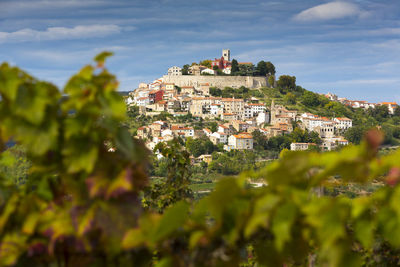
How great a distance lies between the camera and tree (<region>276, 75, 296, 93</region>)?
210ft

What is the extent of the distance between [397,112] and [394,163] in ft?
237

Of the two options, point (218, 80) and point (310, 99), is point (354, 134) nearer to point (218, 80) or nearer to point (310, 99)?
point (310, 99)

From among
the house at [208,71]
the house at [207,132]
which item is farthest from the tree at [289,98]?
the house at [207,132]

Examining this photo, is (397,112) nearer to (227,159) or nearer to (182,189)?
(227,159)

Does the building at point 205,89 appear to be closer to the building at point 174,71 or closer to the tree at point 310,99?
the building at point 174,71

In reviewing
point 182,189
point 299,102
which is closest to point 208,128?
point 299,102

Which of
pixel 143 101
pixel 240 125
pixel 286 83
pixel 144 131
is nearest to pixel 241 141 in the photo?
pixel 240 125

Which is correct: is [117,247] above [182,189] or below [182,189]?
above

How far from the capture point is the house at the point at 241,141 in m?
45.9

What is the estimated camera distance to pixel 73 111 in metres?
0.70

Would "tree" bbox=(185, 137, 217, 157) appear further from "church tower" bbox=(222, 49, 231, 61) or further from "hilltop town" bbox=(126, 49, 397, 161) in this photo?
"church tower" bbox=(222, 49, 231, 61)

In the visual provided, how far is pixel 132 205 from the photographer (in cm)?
69

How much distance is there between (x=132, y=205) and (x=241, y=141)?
149 feet

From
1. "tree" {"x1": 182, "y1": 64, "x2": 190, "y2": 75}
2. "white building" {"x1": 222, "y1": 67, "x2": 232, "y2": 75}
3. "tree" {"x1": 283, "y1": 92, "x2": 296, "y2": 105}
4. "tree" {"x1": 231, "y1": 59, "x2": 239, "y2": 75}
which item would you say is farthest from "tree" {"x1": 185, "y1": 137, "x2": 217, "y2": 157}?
"white building" {"x1": 222, "y1": 67, "x2": 232, "y2": 75}
